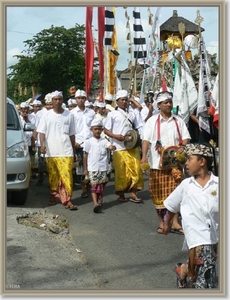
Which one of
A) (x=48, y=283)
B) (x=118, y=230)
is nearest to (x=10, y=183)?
(x=118, y=230)

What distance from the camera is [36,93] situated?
14.9 metres

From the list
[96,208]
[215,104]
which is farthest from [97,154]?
[215,104]

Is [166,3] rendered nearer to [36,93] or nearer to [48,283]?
[48,283]

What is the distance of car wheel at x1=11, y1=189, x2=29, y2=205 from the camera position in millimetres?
8766

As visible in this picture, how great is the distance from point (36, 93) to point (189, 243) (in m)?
10.7

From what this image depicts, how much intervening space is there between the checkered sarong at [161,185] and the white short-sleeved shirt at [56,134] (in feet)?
6.29

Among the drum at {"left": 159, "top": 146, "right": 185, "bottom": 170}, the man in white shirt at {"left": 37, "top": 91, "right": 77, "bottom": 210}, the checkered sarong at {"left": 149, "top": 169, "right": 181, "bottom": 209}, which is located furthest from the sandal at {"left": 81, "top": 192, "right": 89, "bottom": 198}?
the drum at {"left": 159, "top": 146, "right": 185, "bottom": 170}

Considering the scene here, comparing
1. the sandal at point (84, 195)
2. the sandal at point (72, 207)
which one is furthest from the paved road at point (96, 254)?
Answer: the sandal at point (84, 195)

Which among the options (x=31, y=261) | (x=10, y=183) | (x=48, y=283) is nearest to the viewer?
(x=48, y=283)

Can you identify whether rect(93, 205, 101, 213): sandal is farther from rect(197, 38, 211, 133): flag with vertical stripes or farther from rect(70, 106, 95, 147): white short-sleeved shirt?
rect(70, 106, 95, 147): white short-sleeved shirt

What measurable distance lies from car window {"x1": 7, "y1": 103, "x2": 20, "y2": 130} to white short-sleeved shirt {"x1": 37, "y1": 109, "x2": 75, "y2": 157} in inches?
17.7

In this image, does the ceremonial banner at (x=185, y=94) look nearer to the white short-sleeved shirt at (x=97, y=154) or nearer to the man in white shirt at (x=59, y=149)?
the white short-sleeved shirt at (x=97, y=154)

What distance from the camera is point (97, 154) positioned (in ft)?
29.7

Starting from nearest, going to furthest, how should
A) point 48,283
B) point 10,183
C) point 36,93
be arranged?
point 48,283, point 10,183, point 36,93
